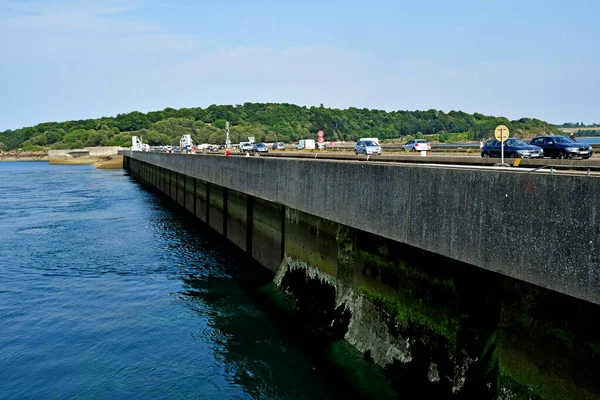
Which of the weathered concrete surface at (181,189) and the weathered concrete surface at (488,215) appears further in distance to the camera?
the weathered concrete surface at (181,189)

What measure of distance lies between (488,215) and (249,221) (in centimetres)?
1771

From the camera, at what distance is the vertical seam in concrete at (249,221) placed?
24734 millimetres

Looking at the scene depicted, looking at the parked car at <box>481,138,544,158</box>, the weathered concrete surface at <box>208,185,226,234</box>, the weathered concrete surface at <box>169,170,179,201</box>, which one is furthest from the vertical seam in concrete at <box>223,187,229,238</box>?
the weathered concrete surface at <box>169,170,179,201</box>

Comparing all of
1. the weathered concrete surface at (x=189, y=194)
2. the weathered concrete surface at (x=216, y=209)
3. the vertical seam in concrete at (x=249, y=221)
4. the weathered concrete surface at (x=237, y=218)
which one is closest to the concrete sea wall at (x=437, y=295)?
the vertical seam in concrete at (x=249, y=221)

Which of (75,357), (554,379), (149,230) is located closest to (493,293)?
(554,379)

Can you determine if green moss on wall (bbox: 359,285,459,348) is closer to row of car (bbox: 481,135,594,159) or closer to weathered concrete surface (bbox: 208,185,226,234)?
row of car (bbox: 481,135,594,159)

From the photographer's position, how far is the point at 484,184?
8375 millimetres

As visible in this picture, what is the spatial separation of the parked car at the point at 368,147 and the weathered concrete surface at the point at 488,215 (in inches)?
1124

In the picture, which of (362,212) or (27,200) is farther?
(27,200)

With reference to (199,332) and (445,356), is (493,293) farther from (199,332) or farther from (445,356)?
(199,332)

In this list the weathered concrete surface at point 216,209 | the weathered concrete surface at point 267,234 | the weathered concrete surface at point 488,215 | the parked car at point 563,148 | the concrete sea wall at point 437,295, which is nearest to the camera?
the weathered concrete surface at point 488,215

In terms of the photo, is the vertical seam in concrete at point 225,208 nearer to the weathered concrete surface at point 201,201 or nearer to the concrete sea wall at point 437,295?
the weathered concrete surface at point 201,201

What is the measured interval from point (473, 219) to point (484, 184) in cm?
58

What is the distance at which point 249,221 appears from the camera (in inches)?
989
